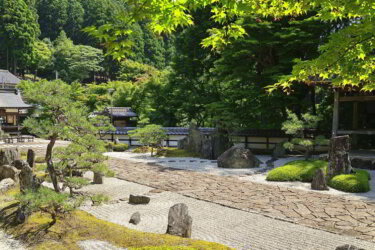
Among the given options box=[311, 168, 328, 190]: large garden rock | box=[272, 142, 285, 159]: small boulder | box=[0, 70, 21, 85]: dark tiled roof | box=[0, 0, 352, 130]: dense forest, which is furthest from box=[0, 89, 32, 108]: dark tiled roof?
box=[311, 168, 328, 190]: large garden rock

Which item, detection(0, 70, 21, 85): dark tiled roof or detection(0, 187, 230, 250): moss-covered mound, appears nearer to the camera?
detection(0, 187, 230, 250): moss-covered mound

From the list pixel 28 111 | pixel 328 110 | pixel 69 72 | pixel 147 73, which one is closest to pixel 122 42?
pixel 328 110

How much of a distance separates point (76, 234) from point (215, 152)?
12423mm

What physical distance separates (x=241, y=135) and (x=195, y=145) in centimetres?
316

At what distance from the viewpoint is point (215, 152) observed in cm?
1767

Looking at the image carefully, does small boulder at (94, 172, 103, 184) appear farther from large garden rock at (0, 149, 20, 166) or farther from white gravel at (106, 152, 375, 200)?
large garden rock at (0, 149, 20, 166)

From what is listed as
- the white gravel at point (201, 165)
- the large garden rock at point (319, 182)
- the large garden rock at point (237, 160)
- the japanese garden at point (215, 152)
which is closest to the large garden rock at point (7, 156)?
the japanese garden at point (215, 152)

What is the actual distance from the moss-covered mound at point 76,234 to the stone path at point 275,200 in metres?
3.15

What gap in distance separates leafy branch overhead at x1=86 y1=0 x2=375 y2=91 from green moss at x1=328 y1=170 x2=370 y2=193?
5.27m

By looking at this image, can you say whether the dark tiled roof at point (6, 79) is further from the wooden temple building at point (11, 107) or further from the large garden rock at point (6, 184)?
the large garden rock at point (6, 184)

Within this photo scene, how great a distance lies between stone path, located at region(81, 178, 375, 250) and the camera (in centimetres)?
594

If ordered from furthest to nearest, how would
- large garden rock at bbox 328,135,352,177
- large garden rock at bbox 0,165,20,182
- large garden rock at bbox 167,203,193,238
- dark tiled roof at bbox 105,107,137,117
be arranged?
dark tiled roof at bbox 105,107,137,117 → large garden rock at bbox 328,135,352,177 → large garden rock at bbox 0,165,20,182 → large garden rock at bbox 167,203,193,238

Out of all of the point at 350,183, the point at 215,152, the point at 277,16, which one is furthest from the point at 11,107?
the point at 277,16

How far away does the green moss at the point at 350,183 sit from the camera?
9930mm
